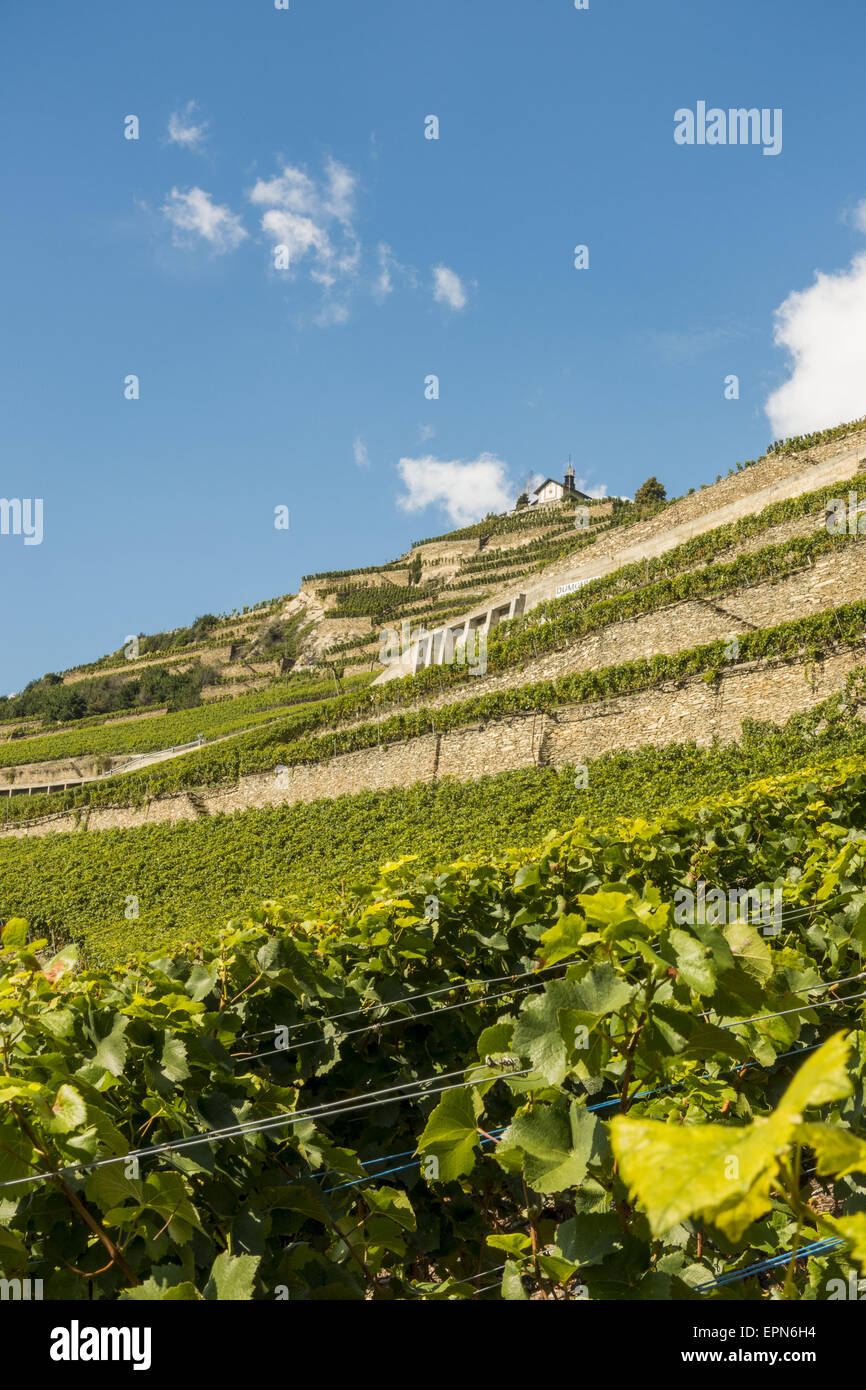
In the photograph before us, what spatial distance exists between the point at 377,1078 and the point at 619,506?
77247 mm

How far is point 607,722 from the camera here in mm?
20641

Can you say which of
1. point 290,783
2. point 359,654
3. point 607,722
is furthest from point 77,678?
point 607,722

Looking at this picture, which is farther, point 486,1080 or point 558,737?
point 558,737

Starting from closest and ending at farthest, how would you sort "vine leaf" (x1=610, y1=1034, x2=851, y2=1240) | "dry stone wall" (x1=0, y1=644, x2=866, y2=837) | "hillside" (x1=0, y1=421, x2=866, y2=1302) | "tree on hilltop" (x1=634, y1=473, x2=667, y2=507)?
"vine leaf" (x1=610, y1=1034, x2=851, y2=1240)
"hillside" (x1=0, y1=421, x2=866, y2=1302)
"dry stone wall" (x1=0, y1=644, x2=866, y2=837)
"tree on hilltop" (x1=634, y1=473, x2=667, y2=507)

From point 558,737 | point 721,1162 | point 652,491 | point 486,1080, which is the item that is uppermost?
point 652,491

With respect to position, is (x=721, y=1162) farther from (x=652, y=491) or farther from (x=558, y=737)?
(x=652, y=491)

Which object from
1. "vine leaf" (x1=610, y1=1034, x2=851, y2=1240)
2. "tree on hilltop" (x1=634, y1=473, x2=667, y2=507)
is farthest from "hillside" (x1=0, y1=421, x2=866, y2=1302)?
"tree on hilltop" (x1=634, y1=473, x2=667, y2=507)

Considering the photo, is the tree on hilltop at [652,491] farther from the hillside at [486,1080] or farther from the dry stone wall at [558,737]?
the hillside at [486,1080]

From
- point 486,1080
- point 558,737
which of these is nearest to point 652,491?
point 558,737

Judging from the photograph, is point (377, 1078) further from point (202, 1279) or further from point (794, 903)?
point (794, 903)

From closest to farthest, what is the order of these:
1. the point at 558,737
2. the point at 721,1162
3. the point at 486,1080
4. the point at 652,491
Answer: the point at 721,1162, the point at 486,1080, the point at 558,737, the point at 652,491

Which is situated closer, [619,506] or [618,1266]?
[618,1266]

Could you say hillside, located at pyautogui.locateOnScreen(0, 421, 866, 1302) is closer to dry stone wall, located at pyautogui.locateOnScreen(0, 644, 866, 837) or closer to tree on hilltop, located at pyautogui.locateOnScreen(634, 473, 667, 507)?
dry stone wall, located at pyautogui.locateOnScreen(0, 644, 866, 837)
